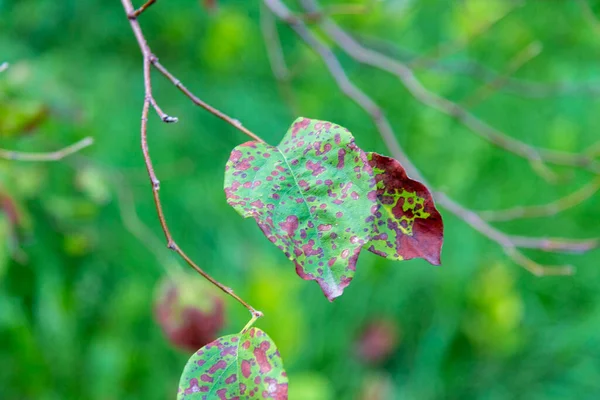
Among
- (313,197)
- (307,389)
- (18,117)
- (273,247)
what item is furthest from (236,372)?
(273,247)

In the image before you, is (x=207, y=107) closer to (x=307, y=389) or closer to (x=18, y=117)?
(x=18, y=117)

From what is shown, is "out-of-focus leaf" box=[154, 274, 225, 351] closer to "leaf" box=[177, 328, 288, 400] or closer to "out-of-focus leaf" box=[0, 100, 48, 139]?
"out-of-focus leaf" box=[0, 100, 48, 139]

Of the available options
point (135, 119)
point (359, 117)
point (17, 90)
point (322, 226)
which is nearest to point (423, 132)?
point (359, 117)

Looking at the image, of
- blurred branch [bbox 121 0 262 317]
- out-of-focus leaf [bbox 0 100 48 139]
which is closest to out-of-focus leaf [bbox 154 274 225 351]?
out-of-focus leaf [bbox 0 100 48 139]

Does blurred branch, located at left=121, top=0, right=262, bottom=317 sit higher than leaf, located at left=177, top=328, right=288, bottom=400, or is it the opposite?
blurred branch, located at left=121, top=0, right=262, bottom=317

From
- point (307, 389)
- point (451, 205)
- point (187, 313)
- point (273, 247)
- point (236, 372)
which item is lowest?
point (273, 247)

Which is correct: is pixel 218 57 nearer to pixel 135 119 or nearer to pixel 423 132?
pixel 135 119

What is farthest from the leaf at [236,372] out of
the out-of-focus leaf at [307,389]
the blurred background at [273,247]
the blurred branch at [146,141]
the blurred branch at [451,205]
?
the out-of-focus leaf at [307,389]
